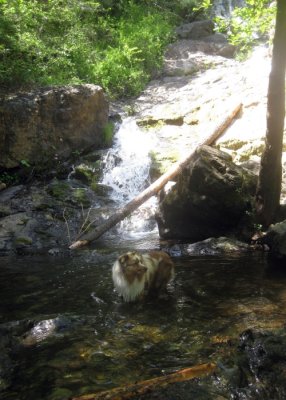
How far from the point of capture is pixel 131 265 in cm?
513

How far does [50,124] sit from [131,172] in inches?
114

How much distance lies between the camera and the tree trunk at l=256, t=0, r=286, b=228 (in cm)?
703

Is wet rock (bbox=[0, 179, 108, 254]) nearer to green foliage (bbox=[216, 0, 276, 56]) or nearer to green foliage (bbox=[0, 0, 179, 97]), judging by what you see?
green foliage (bbox=[0, 0, 179, 97])

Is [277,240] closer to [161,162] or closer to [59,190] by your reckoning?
[161,162]

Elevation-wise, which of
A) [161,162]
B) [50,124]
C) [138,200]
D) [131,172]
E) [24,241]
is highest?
[50,124]

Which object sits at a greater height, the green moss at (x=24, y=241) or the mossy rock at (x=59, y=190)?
the mossy rock at (x=59, y=190)

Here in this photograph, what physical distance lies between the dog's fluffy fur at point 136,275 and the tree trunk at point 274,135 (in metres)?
3.40

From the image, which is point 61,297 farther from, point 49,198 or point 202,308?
point 49,198

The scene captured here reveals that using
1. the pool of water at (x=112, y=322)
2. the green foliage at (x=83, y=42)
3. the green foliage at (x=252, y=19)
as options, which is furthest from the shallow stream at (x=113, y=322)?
the green foliage at (x=83, y=42)

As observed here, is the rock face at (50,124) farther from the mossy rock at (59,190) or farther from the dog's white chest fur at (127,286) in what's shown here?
the dog's white chest fur at (127,286)

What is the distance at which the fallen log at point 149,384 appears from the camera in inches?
122

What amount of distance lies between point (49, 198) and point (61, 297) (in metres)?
5.63

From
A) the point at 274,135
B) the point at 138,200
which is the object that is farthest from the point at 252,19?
the point at 138,200

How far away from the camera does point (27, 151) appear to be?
39.9 feet
